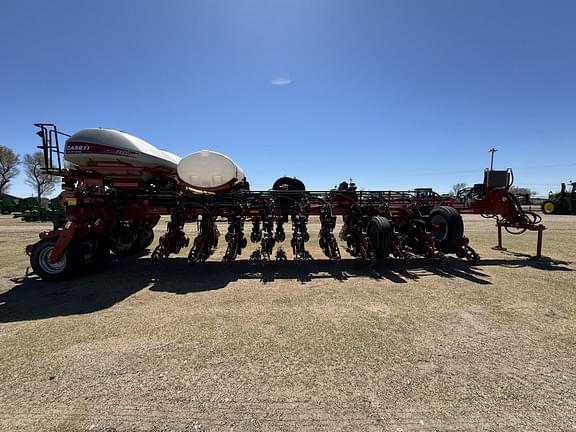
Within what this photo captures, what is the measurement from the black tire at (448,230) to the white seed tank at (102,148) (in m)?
7.62

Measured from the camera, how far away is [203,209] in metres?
7.57

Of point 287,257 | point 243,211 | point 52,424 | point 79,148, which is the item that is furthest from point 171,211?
point 52,424

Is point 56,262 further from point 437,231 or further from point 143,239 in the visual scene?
point 437,231

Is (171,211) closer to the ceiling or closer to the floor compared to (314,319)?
closer to the ceiling

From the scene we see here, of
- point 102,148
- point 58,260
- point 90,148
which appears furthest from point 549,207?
point 58,260

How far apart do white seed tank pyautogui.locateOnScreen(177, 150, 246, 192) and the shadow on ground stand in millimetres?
2138

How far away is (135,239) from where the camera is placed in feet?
30.0

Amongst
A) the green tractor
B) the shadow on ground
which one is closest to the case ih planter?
the shadow on ground

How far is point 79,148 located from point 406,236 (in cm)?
841

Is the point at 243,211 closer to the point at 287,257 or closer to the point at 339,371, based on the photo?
the point at 287,257

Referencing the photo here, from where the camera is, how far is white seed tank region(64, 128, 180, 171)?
21.8 ft

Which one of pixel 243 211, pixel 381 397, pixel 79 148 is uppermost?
pixel 79 148

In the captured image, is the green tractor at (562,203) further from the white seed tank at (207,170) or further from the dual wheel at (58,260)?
the dual wheel at (58,260)

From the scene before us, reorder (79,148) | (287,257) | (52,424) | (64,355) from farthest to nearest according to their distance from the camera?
(287,257), (79,148), (64,355), (52,424)
